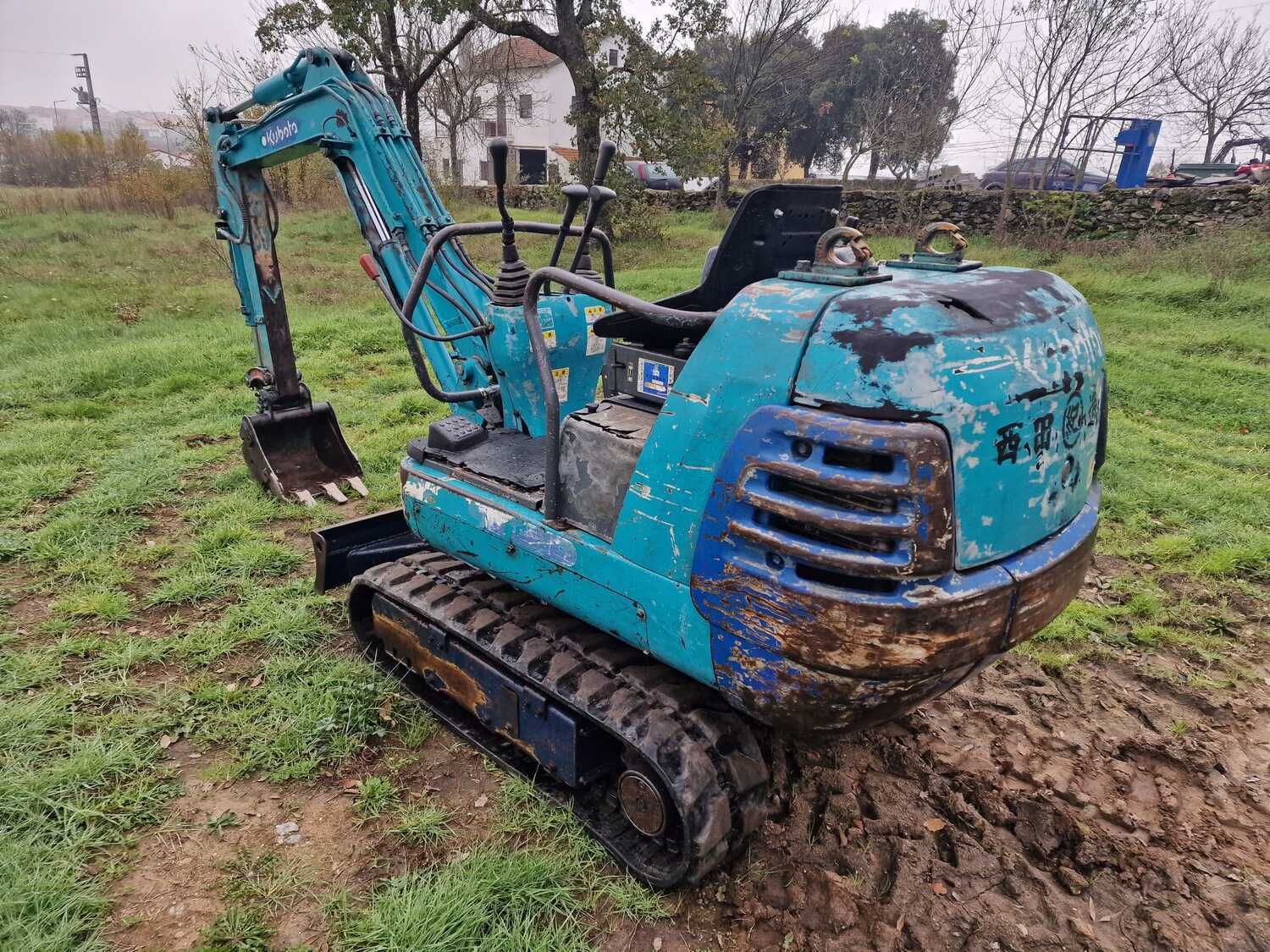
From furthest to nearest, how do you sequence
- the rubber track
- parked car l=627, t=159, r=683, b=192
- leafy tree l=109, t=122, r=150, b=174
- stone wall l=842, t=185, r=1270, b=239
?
parked car l=627, t=159, r=683, b=192
leafy tree l=109, t=122, r=150, b=174
stone wall l=842, t=185, r=1270, b=239
the rubber track

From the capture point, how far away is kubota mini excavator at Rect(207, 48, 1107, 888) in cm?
171

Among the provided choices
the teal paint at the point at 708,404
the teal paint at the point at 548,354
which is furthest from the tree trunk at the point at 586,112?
the teal paint at the point at 708,404

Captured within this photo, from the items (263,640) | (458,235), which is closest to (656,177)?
(458,235)

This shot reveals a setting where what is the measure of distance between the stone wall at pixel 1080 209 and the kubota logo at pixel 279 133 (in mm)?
9301

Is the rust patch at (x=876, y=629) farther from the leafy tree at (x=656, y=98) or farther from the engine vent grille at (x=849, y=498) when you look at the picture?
the leafy tree at (x=656, y=98)

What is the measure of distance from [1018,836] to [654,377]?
185 centimetres

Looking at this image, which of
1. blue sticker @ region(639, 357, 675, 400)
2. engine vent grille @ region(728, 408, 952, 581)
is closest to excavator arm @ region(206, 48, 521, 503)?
blue sticker @ region(639, 357, 675, 400)

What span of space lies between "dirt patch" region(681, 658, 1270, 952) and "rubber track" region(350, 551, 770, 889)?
22 cm

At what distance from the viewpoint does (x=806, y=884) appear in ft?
7.71

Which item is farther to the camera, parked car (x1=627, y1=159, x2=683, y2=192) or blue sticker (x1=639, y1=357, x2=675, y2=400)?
parked car (x1=627, y1=159, x2=683, y2=192)

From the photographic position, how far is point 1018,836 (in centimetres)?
251

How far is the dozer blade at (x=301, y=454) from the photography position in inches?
197

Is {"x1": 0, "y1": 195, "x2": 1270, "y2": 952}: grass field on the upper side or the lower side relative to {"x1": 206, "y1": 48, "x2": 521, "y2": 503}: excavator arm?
lower

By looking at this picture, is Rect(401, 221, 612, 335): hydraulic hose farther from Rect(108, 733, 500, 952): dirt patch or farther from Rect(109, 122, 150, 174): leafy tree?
Rect(109, 122, 150, 174): leafy tree
